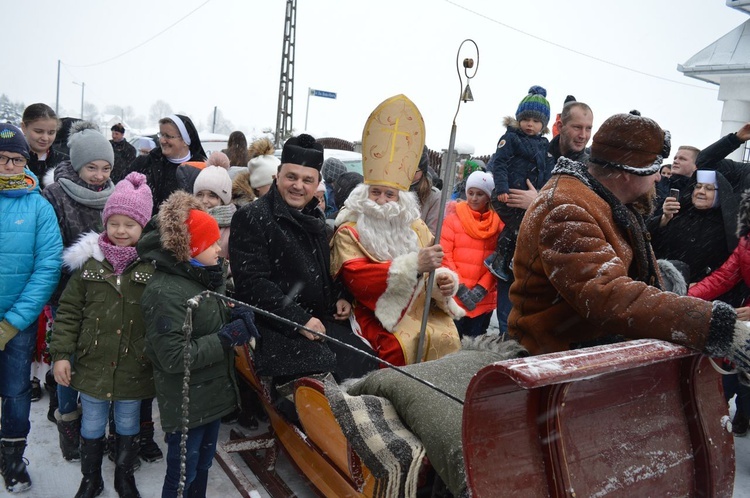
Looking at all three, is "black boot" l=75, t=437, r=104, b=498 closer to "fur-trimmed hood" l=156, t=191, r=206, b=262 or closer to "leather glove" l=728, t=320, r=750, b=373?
"fur-trimmed hood" l=156, t=191, r=206, b=262

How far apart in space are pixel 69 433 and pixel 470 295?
3.16 m

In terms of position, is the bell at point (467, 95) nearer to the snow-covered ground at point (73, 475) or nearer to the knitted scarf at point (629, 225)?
the knitted scarf at point (629, 225)

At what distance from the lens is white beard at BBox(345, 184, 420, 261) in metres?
3.59

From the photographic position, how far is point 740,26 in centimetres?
1102

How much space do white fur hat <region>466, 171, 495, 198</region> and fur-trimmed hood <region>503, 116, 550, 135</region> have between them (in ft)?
1.52

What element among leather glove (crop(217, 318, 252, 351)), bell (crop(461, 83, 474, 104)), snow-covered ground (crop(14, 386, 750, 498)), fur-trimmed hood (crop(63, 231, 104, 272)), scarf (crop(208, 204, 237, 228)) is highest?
bell (crop(461, 83, 474, 104))

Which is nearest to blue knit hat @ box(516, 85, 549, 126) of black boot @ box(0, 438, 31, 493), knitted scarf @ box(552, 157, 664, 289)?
knitted scarf @ box(552, 157, 664, 289)

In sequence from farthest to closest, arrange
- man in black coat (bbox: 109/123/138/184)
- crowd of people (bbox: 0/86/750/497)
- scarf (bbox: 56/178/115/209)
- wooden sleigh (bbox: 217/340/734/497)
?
man in black coat (bbox: 109/123/138/184) → scarf (bbox: 56/178/115/209) → crowd of people (bbox: 0/86/750/497) → wooden sleigh (bbox: 217/340/734/497)

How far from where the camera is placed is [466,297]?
4848mm

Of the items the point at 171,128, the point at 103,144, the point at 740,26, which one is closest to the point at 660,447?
the point at 103,144

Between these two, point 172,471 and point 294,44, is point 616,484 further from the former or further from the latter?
point 294,44

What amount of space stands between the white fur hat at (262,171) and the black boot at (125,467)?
2.35 meters

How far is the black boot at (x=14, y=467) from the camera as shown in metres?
2.99

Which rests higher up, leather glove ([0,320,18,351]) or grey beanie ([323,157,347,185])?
grey beanie ([323,157,347,185])
